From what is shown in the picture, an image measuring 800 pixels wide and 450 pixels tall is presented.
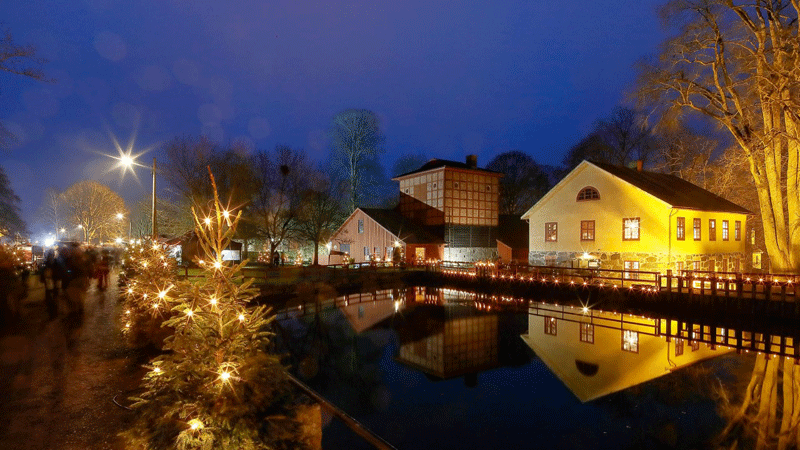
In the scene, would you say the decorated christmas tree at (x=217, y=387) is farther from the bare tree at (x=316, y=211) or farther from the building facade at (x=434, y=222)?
the bare tree at (x=316, y=211)

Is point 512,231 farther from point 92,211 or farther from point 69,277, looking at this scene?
point 92,211

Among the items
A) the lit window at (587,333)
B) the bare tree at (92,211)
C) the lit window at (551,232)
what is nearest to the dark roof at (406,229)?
the lit window at (551,232)

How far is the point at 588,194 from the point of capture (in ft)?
88.6

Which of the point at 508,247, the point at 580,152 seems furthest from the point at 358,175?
the point at 580,152

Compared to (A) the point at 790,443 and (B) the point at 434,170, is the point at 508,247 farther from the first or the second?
(A) the point at 790,443

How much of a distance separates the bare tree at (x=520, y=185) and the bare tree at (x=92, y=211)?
47.3 m

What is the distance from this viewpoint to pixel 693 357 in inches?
480

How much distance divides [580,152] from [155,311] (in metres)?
47.0

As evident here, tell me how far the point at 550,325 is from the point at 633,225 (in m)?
11.3

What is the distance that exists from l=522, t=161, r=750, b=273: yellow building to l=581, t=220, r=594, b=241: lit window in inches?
2.2

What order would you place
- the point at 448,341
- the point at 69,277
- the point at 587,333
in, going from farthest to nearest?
1. the point at 69,277
2. the point at 587,333
3. the point at 448,341

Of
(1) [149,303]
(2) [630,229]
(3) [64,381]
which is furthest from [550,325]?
(3) [64,381]

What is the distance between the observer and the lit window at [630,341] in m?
13.1

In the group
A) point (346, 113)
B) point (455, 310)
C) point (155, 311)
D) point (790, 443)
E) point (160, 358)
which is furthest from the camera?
point (346, 113)
